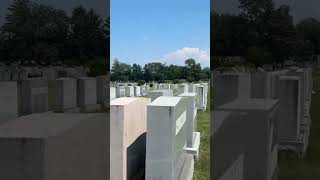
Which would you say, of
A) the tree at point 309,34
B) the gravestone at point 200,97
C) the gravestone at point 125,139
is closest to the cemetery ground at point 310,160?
the tree at point 309,34

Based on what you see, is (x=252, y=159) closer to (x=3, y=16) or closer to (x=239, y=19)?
(x=239, y=19)

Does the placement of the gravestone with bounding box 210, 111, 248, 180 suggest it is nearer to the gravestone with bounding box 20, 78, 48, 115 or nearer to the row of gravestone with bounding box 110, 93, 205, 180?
the gravestone with bounding box 20, 78, 48, 115

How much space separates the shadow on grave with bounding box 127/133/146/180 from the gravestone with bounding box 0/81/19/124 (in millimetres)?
2004

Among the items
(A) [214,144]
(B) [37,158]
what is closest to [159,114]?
(A) [214,144]

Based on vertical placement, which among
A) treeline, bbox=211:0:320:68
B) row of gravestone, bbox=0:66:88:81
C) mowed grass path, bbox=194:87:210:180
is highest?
treeline, bbox=211:0:320:68

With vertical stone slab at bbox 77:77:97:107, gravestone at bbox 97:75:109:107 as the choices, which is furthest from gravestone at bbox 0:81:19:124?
gravestone at bbox 97:75:109:107

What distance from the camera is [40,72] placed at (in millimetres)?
2223

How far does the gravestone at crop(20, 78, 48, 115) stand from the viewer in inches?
85.7

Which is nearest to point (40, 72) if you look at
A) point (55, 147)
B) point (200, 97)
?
point (55, 147)

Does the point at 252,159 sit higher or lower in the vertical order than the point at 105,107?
lower

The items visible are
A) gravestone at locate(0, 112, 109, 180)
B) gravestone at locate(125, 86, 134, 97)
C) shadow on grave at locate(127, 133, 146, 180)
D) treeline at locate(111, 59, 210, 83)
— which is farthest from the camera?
treeline at locate(111, 59, 210, 83)

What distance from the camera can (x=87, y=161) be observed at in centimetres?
237

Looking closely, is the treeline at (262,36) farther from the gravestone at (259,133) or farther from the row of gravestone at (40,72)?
the row of gravestone at (40,72)

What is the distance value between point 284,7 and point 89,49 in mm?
1245
